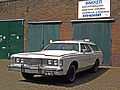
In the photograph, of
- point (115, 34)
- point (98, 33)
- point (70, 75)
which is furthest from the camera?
point (98, 33)

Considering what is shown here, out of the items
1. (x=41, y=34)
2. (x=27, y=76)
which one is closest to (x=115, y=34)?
(x=41, y=34)

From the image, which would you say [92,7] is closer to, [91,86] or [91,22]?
[91,22]

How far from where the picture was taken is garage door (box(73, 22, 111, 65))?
12.5 meters

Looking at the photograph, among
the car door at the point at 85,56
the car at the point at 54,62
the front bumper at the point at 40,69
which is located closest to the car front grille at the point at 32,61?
the car at the point at 54,62

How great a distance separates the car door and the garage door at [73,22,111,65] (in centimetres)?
384

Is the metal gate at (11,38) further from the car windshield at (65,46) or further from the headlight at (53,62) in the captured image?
the headlight at (53,62)

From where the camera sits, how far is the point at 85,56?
8.15 meters

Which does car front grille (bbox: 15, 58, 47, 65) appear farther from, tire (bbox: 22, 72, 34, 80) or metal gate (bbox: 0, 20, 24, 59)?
metal gate (bbox: 0, 20, 24, 59)

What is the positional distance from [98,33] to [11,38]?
24.0 ft

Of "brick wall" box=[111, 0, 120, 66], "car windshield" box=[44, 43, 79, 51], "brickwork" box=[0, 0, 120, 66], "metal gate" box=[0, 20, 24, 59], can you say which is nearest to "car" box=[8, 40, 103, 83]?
"car windshield" box=[44, 43, 79, 51]

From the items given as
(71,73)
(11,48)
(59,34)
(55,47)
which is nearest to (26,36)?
(11,48)

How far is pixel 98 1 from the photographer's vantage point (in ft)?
42.0

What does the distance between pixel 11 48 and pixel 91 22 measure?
23.1ft

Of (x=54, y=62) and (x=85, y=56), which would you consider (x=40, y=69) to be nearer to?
(x=54, y=62)
